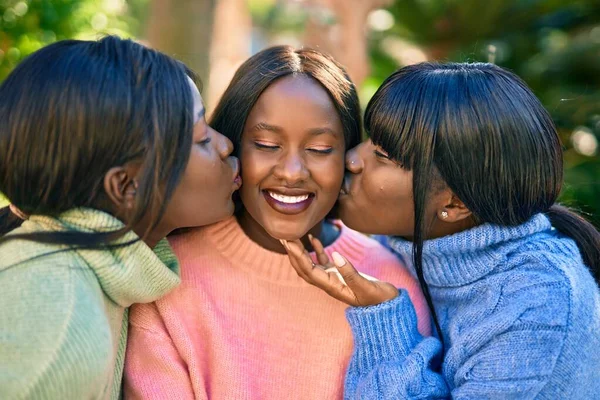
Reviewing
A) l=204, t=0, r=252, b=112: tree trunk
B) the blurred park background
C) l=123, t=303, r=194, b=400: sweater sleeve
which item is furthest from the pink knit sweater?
the blurred park background

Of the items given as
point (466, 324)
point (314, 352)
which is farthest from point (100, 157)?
point (466, 324)

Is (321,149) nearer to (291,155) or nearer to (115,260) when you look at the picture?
(291,155)

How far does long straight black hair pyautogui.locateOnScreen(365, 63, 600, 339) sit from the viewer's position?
210 cm

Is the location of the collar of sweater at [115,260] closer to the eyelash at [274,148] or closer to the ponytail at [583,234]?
the eyelash at [274,148]

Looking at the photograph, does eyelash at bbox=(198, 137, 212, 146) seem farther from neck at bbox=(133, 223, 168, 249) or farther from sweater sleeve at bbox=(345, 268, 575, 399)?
sweater sleeve at bbox=(345, 268, 575, 399)

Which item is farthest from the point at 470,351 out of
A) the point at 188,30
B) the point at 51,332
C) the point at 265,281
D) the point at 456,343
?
the point at 188,30

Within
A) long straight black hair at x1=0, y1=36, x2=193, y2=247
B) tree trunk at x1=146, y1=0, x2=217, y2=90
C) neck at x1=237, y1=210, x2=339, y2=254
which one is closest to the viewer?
long straight black hair at x1=0, y1=36, x2=193, y2=247

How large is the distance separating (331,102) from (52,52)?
845 millimetres

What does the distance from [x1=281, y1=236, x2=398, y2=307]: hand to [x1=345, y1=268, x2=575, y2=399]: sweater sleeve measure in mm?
30

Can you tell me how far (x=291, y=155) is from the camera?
219 cm

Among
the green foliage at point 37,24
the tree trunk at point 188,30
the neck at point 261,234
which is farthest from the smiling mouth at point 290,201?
the tree trunk at point 188,30

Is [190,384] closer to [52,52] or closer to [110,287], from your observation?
[110,287]

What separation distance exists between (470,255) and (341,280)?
402 millimetres

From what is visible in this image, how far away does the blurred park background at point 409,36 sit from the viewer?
9.58 ft
